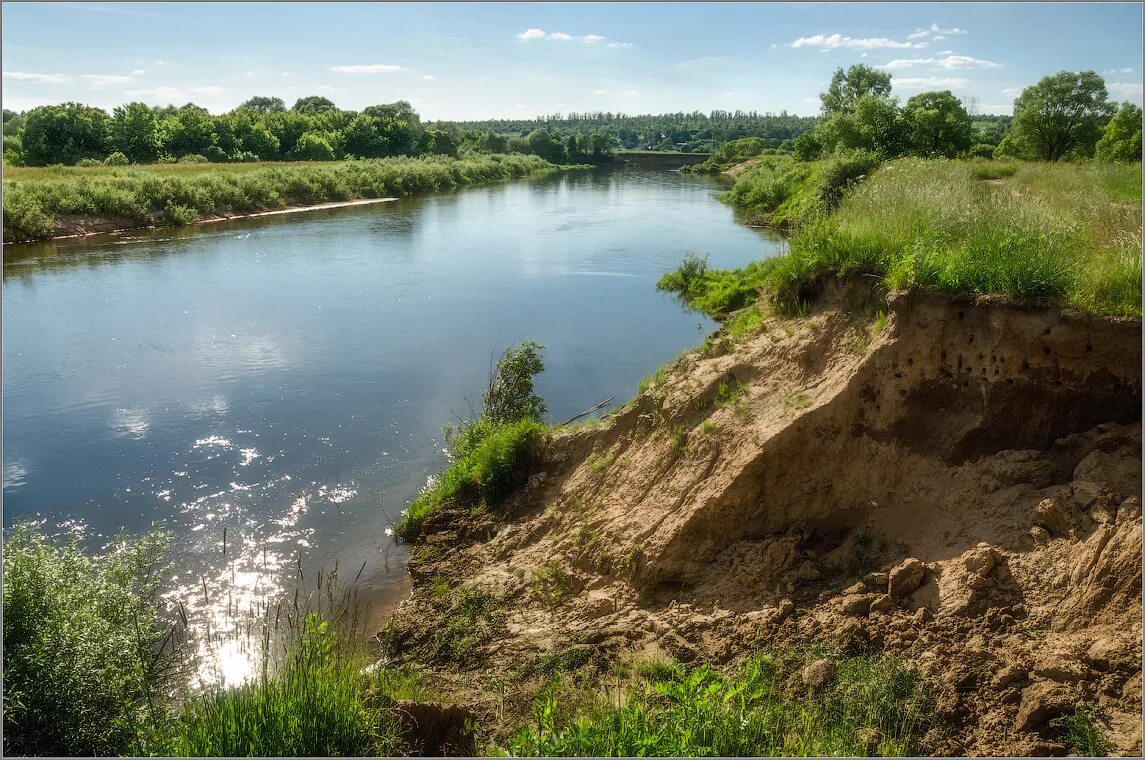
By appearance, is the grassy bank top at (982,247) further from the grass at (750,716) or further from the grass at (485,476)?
the grass at (485,476)

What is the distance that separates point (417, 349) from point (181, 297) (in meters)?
11.6

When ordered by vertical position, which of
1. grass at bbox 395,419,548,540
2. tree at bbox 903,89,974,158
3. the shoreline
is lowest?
grass at bbox 395,419,548,540

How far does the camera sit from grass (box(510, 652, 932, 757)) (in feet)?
18.4

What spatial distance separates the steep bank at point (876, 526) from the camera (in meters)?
6.51

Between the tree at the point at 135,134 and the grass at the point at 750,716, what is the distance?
76.8 metres

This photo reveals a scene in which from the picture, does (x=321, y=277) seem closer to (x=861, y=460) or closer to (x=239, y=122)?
(x=861, y=460)

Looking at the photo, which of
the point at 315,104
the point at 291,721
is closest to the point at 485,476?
the point at 291,721

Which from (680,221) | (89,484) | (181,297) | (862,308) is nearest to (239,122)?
(680,221)

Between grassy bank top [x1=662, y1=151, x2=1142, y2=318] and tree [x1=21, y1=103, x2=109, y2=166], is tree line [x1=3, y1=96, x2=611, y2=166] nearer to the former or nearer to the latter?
tree [x1=21, y1=103, x2=109, y2=166]

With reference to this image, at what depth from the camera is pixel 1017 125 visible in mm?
43812

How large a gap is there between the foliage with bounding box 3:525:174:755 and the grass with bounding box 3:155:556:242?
1453 inches

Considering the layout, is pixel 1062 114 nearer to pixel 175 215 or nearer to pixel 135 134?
pixel 175 215

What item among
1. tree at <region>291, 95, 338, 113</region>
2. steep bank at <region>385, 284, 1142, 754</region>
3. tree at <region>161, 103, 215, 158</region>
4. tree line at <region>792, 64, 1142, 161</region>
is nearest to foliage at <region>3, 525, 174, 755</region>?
steep bank at <region>385, 284, 1142, 754</region>

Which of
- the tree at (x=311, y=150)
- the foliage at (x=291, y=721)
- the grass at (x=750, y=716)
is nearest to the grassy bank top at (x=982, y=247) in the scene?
the grass at (x=750, y=716)
